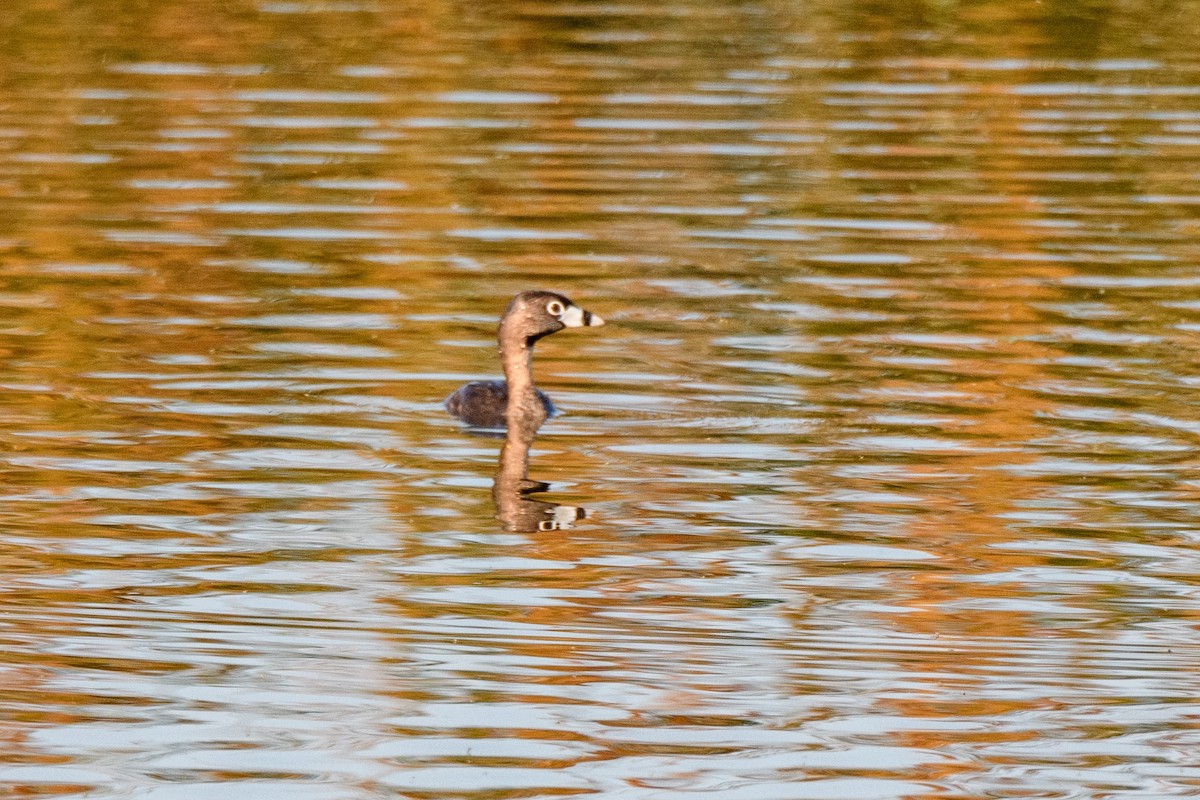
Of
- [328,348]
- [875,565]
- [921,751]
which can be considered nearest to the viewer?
[921,751]

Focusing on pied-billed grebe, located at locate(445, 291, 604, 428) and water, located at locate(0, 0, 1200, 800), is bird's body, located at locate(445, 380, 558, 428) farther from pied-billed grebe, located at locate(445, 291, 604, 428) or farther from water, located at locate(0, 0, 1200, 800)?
water, located at locate(0, 0, 1200, 800)

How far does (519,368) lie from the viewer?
1350 centimetres

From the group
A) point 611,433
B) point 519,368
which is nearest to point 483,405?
point 519,368

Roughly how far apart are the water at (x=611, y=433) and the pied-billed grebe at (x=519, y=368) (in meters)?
0.17

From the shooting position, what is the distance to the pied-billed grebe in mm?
13297

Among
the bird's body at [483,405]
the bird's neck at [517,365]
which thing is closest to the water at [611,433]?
the bird's body at [483,405]

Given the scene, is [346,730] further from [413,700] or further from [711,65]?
[711,65]

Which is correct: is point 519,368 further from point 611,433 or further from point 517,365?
point 611,433

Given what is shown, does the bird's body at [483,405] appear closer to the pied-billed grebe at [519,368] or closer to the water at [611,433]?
the pied-billed grebe at [519,368]

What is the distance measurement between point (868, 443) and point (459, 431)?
6.53 feet

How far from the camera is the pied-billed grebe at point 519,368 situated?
13297 millimetres

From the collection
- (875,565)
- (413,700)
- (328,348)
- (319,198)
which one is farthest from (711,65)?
(413,700)

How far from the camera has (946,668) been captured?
356 inches

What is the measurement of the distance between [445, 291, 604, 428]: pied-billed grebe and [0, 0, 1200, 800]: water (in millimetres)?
175
